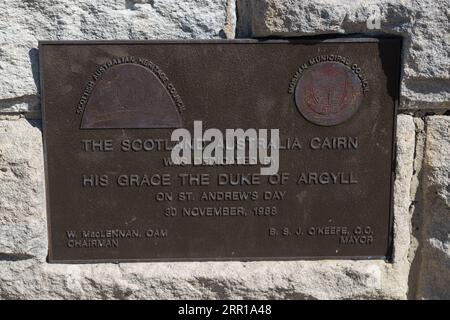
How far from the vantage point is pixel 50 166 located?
239cm

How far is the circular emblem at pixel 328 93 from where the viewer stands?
2.38 metres

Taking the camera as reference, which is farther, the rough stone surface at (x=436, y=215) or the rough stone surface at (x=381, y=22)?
the rough stone surface at (x=436, y=215)

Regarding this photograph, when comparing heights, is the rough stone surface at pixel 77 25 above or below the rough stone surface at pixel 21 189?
above

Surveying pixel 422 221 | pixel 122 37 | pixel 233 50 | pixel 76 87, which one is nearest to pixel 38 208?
pixel 76 87

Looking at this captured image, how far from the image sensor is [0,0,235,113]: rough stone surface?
2.30 meters

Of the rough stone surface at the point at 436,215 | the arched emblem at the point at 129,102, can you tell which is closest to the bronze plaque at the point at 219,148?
the arched emblem at the point at 129,102

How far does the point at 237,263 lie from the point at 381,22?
4.24 ft

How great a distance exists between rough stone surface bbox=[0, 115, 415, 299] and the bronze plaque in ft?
0.17

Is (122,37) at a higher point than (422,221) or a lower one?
higher

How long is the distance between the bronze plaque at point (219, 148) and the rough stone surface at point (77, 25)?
0.22 feet

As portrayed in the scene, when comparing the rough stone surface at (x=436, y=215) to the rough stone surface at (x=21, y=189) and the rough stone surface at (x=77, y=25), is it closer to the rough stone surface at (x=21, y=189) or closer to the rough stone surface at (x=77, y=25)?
the rough stone surface at (x=77, y=25)

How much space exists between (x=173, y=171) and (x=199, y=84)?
0.42m

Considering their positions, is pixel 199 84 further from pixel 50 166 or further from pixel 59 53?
pixel 50 166

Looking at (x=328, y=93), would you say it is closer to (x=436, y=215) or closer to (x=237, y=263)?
(x=436, y=215)
